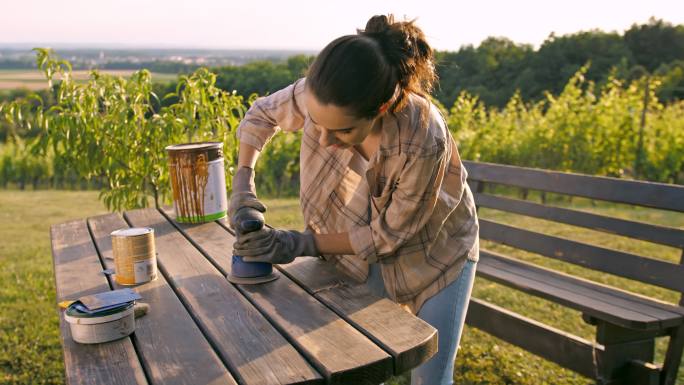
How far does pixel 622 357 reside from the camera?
2.64 meters

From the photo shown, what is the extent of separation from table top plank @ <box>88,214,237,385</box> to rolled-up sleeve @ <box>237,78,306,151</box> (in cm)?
61

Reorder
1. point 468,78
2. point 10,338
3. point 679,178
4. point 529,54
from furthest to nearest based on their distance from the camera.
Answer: point 529,54
point 468,78
point 679,178
point 10,338

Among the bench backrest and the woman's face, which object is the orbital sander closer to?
the woman's face

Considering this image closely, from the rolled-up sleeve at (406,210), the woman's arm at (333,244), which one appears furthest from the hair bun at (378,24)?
the woman's arm at (333,244)

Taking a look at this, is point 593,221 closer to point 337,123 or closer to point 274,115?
point 274,115

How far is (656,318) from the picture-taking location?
2502mm

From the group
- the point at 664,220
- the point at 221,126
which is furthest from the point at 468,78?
the point at 221,126

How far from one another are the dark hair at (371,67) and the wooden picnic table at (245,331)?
51 cm

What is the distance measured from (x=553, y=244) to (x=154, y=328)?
2.25 m

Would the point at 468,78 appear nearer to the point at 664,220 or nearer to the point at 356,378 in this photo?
the point at 664,220

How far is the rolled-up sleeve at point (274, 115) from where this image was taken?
6.89 ft

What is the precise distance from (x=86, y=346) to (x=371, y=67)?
904 mm

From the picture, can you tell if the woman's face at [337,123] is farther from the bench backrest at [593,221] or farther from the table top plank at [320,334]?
the bench backrest at [593,221]

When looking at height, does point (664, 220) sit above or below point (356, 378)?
below
